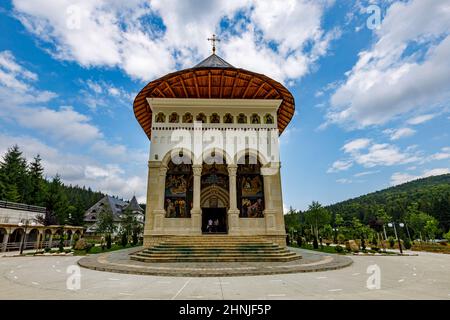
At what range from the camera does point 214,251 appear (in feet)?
40.5

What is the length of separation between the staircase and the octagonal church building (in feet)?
7.64

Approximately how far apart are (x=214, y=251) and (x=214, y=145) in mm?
7817

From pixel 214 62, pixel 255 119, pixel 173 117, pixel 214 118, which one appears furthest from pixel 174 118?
pixel 255 119

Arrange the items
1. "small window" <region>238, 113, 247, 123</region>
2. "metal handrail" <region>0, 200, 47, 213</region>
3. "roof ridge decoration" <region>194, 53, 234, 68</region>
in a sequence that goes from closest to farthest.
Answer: "small window" <region>238, 113, 247, 123</region> → "roof ridge decoration" <region>194, 53, 234, 68</region> → "metal handrail" <region>0, 200, 47, 213</region>

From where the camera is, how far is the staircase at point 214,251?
11.7 m

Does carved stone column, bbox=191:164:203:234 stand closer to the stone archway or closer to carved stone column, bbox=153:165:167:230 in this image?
carved stone column, bbox=153:165:167:230

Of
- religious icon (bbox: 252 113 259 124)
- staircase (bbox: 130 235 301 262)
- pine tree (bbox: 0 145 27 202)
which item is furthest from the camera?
pine tree (bbox: 0 145 27 202)

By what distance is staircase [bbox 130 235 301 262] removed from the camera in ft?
38.4

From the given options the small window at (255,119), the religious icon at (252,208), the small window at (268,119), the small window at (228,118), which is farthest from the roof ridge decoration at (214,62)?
the religious icon at (252,208)

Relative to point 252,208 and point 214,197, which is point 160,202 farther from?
point 252,208

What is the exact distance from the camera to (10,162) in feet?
138

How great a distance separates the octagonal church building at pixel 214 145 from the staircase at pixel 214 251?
2329mm

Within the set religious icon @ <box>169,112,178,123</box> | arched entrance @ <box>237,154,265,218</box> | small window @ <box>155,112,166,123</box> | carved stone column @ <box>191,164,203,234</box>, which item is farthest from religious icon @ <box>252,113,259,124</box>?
small window @ <box>155,112,166,123</box>
